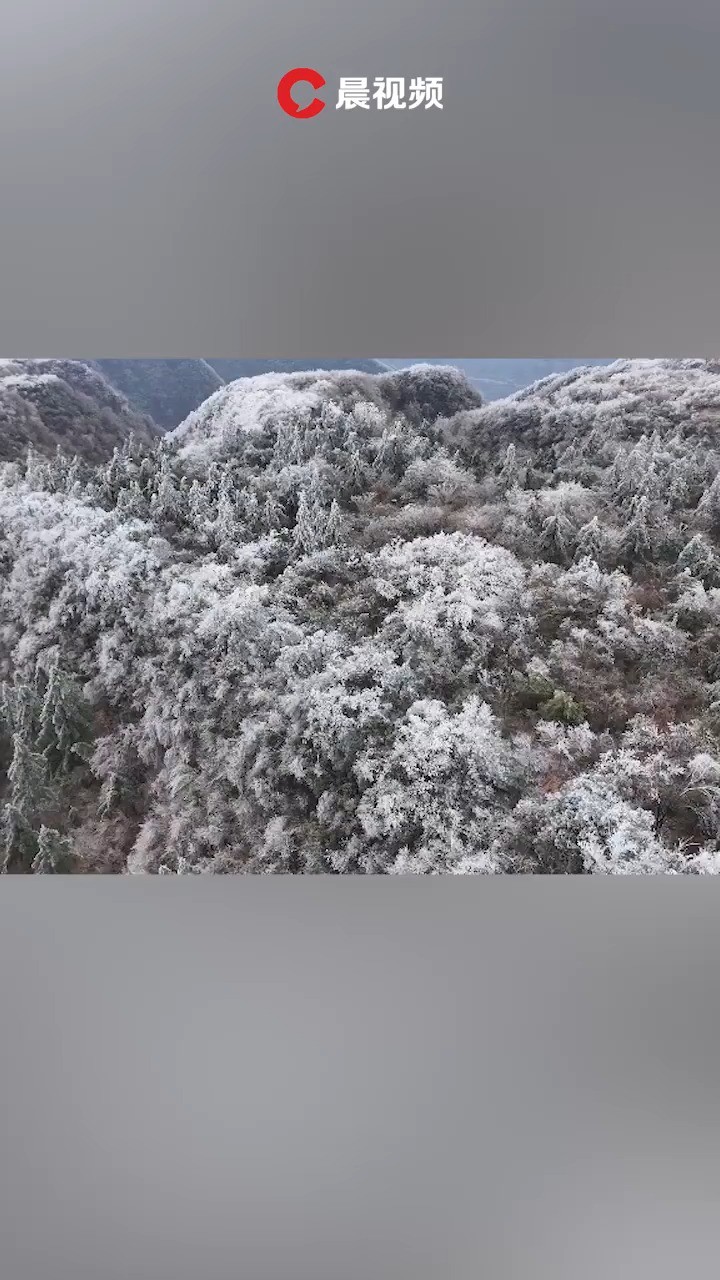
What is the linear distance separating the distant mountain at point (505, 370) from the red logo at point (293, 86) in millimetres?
875

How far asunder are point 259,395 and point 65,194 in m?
0.97

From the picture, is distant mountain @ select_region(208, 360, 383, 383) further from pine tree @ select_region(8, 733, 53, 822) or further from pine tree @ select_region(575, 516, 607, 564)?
pine tree @ select_region(8, 733, 53, 822)

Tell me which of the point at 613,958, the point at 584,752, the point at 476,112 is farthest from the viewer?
the point at 584,752

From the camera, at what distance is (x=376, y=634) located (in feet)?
10.2

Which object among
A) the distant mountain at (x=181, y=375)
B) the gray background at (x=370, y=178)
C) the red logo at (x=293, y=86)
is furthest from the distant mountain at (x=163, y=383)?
the red logo at (x=293, y=86)

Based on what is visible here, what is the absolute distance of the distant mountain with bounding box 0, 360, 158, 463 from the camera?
10.3 ft

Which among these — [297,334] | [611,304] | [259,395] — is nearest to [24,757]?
[259,395]

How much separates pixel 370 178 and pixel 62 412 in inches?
58.3

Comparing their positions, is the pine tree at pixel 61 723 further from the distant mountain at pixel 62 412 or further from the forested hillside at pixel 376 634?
the distant mountain at pixel 62 412

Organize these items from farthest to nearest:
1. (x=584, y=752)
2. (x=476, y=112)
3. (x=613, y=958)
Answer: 1. (x=584, y=752)
2. (x=476, y=112)
3. (x=613, y=958)

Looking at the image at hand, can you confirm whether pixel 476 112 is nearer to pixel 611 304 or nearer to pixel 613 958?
pixel 611 304

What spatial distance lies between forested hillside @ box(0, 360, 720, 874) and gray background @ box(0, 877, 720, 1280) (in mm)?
265

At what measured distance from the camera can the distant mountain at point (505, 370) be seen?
3.01 metres

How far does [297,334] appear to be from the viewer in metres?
2.89
